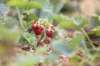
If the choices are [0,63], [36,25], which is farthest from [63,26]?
[36,25]

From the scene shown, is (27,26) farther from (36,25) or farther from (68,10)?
(68,10)

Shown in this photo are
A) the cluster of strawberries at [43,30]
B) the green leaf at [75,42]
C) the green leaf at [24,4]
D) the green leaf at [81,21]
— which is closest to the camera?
the green leaf at [75,42]

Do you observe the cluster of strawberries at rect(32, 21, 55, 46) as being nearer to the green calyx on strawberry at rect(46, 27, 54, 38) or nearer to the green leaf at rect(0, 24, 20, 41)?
the green calyx on strawberry at rect(46, 27, 54, 38)

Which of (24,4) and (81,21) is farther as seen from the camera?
(24,4)

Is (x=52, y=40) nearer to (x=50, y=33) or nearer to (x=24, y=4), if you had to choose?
(x=24, y=4)

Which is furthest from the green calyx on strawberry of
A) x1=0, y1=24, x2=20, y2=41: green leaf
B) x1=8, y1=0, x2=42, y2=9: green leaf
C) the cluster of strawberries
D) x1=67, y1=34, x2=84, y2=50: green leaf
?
x1=0, y1=24, x2=20, y2=41: green leaf

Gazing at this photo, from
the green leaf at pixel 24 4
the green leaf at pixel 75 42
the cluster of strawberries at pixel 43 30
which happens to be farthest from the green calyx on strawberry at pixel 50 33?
the green leaf at pixel 75 42

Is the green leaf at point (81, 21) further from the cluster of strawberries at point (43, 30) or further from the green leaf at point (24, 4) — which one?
the cluster of strawberries at point (43, 30)

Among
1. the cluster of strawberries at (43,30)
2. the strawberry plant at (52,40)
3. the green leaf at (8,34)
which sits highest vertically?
the green leaf at (8,34)

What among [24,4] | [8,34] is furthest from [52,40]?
[8,34]
